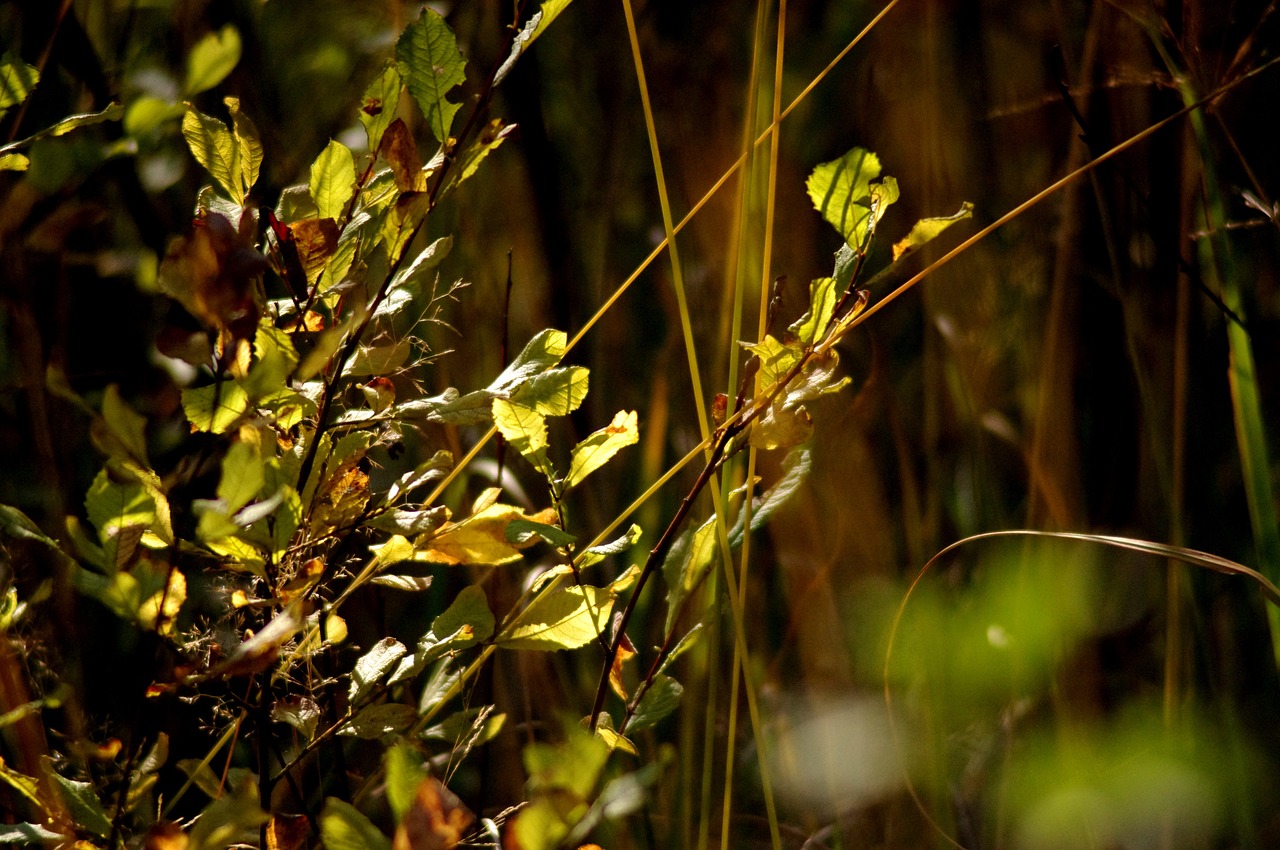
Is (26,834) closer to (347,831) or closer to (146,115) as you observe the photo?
(347,831)

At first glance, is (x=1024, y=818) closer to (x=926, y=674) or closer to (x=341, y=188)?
(x=926, y=674)

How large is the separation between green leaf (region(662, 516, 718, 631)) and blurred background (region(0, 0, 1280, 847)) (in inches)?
9.0

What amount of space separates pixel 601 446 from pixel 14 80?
25cm

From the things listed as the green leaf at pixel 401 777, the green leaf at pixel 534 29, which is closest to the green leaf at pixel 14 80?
the green leaf at pixel 534 29

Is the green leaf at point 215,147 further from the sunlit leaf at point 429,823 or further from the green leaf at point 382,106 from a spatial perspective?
the sunlit leaf at point 429,823

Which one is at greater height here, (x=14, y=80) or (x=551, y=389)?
(x=14, y=80)

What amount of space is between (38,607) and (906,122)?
78 cm

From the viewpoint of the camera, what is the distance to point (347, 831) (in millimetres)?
300

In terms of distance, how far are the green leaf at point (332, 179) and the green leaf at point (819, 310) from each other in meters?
0.18

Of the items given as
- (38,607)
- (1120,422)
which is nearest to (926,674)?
(1120,422)

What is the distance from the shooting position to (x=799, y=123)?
0.94m

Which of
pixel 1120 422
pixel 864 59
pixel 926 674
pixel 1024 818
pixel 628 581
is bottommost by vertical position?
pixel 1024 818

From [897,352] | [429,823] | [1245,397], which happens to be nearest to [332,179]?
[429,823]

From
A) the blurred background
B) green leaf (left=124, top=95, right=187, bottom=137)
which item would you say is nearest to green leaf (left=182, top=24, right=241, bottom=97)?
green leaf (left=124, top=95, right=187, bottom=137)
